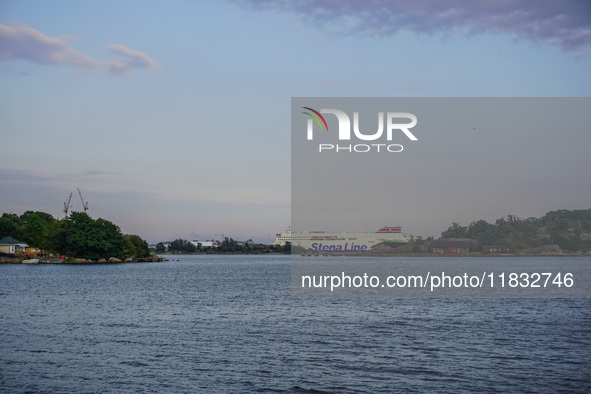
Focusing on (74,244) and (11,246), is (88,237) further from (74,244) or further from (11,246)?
(11,246)

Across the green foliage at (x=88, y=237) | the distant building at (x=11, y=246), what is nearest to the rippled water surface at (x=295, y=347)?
the green foliage at (x=88, y=237)

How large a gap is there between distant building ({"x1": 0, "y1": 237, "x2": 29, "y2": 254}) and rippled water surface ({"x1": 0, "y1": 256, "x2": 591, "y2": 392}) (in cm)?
13138

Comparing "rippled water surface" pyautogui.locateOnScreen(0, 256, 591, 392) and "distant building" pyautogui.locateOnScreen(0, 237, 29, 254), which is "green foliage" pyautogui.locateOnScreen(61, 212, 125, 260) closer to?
"distant building" pyautogui.locateOnScreen(0, 237, 29, 254)

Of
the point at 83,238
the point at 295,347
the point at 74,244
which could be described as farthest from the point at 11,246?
the point at 295,347

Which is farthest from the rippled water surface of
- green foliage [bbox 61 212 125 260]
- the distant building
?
the distant building

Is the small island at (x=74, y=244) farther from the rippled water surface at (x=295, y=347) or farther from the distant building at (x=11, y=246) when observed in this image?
the rippled water surface at (x=295, y=347)

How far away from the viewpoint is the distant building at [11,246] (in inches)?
6845

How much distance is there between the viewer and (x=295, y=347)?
108 ft

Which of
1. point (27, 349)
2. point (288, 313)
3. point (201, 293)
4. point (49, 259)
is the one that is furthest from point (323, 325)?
point (49, 259)

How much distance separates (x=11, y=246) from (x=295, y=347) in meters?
167

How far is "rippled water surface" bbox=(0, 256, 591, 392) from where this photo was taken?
83.1 feet

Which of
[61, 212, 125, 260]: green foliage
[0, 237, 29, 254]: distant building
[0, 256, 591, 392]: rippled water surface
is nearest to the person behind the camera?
[0, 256, 591, 392]: rippled water surface

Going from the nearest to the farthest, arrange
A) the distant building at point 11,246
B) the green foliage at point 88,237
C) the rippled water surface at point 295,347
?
the rippled water surface at point 295,347 → the green foliage at point 88,237 → the distant building at point 11,246

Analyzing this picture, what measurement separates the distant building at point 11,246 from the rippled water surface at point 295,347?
131380mm
